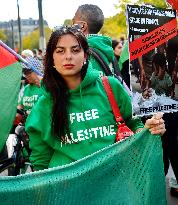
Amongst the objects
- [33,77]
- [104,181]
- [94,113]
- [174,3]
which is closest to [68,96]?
[94,113]

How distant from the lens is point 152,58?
2.47m

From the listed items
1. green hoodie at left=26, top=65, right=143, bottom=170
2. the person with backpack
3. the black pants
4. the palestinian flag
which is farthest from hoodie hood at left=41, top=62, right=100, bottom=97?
the black pants

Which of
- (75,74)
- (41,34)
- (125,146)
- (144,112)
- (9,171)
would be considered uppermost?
(41,34)

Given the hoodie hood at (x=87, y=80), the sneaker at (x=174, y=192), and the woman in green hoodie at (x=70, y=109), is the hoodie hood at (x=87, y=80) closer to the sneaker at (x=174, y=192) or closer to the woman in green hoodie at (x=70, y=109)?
the woman in green hoodie at (x=70, y=109)

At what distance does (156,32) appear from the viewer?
8.13ft

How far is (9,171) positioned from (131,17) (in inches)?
135

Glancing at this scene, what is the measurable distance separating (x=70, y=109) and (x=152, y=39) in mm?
604

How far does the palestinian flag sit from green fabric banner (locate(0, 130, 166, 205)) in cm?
126

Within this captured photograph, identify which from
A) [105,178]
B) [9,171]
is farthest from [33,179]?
[9,171]

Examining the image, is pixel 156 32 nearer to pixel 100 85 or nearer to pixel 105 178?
pixel 100 85

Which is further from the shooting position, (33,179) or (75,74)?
(75,74)

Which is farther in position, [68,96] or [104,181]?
[68,96]

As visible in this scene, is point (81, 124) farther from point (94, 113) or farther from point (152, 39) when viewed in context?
point (152, 39)

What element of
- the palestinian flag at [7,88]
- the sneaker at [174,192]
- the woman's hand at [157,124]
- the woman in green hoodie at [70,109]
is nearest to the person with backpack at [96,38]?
the palestinian flag at [7,88]
